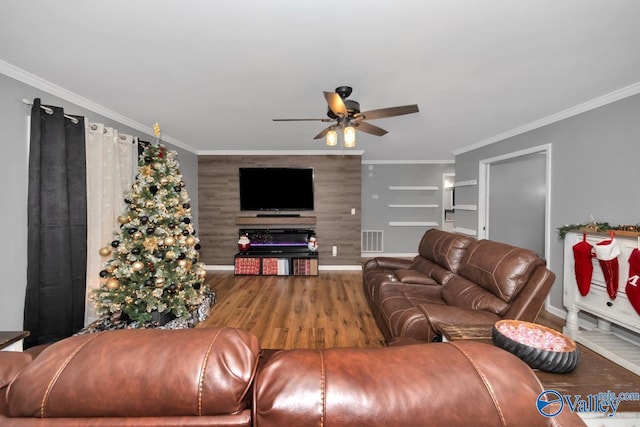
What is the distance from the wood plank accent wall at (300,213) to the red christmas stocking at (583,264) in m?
3.22

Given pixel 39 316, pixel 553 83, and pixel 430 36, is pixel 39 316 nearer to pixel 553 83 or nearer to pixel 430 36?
pixel 430 36

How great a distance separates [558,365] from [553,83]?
240 centimetres

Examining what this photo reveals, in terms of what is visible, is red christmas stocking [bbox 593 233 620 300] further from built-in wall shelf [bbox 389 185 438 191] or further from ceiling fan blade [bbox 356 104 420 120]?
built-in wall shelf [bbox 389 185 438 191]

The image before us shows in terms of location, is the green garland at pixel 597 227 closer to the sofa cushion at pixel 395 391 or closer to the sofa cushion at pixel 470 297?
the sofa cushion at pixel 470 297

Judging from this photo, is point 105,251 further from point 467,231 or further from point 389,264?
point 467,231

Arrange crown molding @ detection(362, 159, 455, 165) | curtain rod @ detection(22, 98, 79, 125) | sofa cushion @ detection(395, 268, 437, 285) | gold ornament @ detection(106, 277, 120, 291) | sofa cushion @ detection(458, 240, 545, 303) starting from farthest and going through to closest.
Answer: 1. crown molding @ detection(362, 159, 455, 165)
2. sofa cushion @ detection(395, 268, 437, 285)
3. gold ornament @ detection(106, 277, 120, 291)
4. curtain rod @ detection(22, 98, 79, 125)
5. sofa cushion @ detection(458, 240, 545, 303)

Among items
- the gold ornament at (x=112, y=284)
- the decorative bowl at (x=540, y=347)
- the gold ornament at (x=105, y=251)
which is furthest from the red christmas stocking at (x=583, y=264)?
the gold ornament at (x=105, y=251)

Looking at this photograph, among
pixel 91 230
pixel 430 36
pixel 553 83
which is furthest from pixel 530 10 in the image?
pixel 91 230

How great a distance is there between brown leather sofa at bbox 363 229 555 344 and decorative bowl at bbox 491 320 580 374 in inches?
14.2

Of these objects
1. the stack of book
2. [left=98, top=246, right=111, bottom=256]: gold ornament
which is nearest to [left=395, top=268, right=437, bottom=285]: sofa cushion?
the stack of book

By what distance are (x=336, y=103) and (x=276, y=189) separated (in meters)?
3.35

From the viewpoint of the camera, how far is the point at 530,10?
140 centimetres

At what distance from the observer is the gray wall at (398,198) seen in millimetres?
6383

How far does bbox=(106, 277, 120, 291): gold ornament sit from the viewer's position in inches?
97.0
